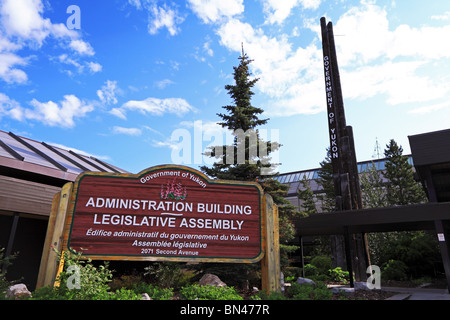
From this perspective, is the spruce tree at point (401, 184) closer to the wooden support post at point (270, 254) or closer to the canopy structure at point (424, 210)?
the canopy structure at point (424, 210)

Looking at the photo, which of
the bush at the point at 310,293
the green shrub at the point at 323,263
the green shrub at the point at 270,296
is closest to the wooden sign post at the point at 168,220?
the green shrub at the point at 270,296

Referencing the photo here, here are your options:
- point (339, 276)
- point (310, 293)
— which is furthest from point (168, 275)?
point (339, 276)

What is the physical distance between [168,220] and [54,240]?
9.15 ft

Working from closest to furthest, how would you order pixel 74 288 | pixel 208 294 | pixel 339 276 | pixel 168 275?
pixel 74 288 < pixel 208 294 < pixel 168 275 < pixel 339 276

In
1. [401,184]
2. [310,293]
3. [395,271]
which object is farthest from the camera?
[401,184]

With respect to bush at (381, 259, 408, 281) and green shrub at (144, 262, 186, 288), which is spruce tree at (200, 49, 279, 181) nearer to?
green shrub at (144, 262, 186, 288)

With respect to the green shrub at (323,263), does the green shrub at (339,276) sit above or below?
below

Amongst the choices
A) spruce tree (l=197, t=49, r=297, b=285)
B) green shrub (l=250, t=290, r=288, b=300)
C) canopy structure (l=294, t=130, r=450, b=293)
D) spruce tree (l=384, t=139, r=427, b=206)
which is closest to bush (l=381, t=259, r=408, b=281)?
canopy structure (l=294, t=130, r=450, b=293)

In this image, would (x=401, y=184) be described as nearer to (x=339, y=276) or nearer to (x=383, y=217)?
(x=339, y=276)

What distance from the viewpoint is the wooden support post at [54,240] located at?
23.7 feet

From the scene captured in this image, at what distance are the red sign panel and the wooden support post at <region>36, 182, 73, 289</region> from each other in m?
0.20

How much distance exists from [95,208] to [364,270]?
19044 millimetres

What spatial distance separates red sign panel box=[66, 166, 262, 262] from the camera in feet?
25.7

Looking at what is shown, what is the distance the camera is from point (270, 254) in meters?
8.50
